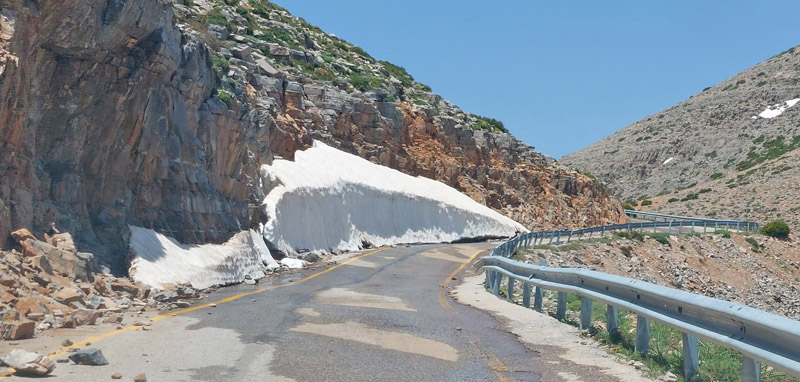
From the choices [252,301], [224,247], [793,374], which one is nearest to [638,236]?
[224,247]

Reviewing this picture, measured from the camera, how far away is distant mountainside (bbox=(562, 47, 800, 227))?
78.7m

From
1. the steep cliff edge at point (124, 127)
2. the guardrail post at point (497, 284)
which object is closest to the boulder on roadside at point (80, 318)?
the steep cliff edge at point (124, 127)

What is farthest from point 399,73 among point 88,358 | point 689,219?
point 88,358

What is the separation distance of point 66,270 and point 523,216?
143 feet

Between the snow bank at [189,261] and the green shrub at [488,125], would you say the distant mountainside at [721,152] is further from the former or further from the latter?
the snow bank at [189,261]

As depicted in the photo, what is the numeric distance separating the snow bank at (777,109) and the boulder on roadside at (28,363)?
11179 cm

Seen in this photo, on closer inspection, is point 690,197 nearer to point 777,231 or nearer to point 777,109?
point 777,109

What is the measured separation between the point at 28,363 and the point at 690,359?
609 cm

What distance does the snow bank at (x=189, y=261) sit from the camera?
15617 mm

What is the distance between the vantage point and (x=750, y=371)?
6496 mm

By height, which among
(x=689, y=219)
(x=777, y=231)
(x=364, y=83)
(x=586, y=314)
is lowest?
(x=586, y=314)

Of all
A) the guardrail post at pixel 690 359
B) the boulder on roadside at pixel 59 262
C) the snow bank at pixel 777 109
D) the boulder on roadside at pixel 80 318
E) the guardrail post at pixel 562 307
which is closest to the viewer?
the guardrail post at pixel 690 359

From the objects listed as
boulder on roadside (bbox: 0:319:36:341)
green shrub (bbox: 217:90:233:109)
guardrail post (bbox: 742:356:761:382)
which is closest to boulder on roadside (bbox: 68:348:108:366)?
boulder on roadside (bbox: 0:319:36:341)

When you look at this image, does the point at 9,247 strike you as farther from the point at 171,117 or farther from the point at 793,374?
the point at 793,374
